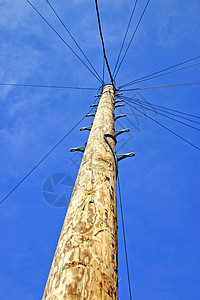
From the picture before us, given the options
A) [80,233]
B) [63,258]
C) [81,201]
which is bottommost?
[63,258]

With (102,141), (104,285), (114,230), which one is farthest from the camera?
(102,141)

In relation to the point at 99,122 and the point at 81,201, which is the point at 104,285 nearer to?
the point at 81,201

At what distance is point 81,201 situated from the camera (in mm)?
1761

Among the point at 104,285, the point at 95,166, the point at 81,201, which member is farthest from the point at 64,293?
the point at 95,166

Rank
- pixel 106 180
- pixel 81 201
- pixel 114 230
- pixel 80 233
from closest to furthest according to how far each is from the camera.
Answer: pixel 80 233 < pixel 114 230 < pixel 81 201 < pixel 106 180

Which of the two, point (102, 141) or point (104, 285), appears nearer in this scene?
point (104, 285)

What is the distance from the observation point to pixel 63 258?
1310 mm

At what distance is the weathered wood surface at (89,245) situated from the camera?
1.14 metres

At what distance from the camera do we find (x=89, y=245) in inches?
54.1

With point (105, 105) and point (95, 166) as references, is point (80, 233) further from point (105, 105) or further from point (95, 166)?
point (105, 105)

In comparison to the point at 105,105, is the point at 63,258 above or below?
below

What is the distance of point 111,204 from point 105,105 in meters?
2.85

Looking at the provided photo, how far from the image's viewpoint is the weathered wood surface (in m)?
1.14

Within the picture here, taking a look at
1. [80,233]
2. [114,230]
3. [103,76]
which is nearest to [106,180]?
[114,230]
